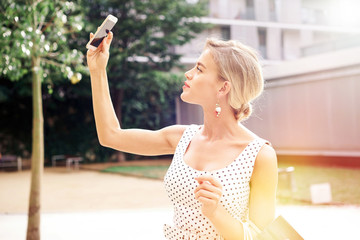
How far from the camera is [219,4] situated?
1236 inches

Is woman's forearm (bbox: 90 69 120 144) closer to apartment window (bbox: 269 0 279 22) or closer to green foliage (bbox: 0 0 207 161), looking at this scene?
green foliage (bbox: 0 0 207 161)

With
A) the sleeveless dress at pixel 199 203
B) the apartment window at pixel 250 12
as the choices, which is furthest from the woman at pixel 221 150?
the apartment window at pixel 250 12

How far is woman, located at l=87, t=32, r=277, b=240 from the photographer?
5.33 feet

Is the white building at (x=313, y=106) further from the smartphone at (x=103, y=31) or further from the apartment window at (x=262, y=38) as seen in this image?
the smartphone at (x=103, y=31)

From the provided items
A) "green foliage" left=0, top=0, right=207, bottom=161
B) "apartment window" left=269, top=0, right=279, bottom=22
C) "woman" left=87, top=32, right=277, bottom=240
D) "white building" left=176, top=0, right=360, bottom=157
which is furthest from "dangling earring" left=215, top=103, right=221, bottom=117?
"apartment window" left=269, top=0, right=279, bottom=22

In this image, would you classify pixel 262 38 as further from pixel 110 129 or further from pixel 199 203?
pixel 199 203

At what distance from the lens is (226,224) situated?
1508mm

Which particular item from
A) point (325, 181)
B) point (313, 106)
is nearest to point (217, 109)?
point (325, 181)

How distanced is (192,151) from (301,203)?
298 inches

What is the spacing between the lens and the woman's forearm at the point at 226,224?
1484 mm

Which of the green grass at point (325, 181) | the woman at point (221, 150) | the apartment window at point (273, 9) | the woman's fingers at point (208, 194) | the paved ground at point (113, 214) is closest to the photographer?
the woman's fingers at point (208, 194)

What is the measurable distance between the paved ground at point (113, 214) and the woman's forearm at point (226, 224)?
462 cm

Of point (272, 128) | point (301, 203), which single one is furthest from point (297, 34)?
point (301, 203)

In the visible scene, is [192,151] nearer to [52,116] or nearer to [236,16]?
[52,116]
